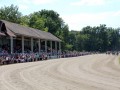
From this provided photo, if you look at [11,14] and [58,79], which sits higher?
[11,14]

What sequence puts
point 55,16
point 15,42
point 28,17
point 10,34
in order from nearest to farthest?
point 10,34
point 15,42
point 28,17
point 55,16

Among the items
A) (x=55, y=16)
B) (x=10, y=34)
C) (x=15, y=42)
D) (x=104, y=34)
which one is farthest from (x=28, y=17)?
(x=104, y=34)

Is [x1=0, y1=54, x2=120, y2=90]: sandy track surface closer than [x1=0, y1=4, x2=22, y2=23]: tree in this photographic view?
Yes

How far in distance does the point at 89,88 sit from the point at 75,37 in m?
153

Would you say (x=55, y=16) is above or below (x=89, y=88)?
above

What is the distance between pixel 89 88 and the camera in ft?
43.4

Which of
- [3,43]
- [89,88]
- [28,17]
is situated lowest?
[89,88]

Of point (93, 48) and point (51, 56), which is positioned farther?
point (93, 48)

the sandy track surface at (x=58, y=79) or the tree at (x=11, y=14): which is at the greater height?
the tree at (x=11, y=14)

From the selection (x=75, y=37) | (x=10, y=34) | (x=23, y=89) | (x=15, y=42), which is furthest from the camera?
(x=75, y=37)

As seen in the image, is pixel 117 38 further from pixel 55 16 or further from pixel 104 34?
pixel 55 16

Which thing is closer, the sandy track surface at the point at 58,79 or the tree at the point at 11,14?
the sandy track surface at the point at 58,79

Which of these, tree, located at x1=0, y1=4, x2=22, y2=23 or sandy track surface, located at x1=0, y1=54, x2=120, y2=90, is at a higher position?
tree, located at x1=0, y1=4, x2=22, y2=23

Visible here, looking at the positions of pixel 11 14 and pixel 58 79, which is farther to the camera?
pixel 11 14
